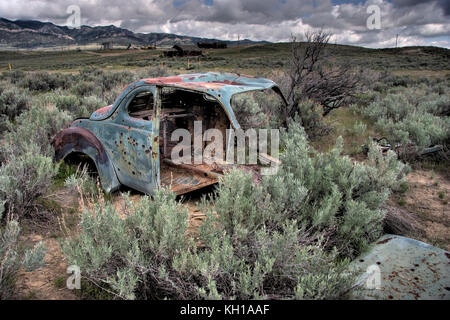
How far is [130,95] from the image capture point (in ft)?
14.1

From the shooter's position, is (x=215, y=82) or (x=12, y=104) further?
(x=12, y=104)

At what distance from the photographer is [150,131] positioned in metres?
3.94

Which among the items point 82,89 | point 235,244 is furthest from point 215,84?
point 82,89

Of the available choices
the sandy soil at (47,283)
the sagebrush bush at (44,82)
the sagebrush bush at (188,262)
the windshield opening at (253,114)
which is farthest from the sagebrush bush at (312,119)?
the sagebrush bush at (44,82)

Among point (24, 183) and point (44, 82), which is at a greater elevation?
point (44, 82)

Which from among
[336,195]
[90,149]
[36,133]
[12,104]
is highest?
[12,104]

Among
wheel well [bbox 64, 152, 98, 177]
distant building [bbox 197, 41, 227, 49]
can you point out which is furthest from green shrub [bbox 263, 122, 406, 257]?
distant building [bbox 197, 41, 227, 49]

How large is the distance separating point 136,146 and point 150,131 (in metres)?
0.37

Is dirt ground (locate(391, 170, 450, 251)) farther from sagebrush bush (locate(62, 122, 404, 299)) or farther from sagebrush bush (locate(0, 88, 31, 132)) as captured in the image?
sagebrush bush (locate(0, 88, 31, 132))

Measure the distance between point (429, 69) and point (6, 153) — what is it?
38.4m

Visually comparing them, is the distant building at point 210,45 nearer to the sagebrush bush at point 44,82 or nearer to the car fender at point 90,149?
the sagebrush bush at point 44,82

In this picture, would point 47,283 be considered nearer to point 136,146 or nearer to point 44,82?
point 136,146

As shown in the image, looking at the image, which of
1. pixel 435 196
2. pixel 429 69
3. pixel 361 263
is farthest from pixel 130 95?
pixel 429 69

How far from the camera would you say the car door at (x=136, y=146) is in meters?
3.94
